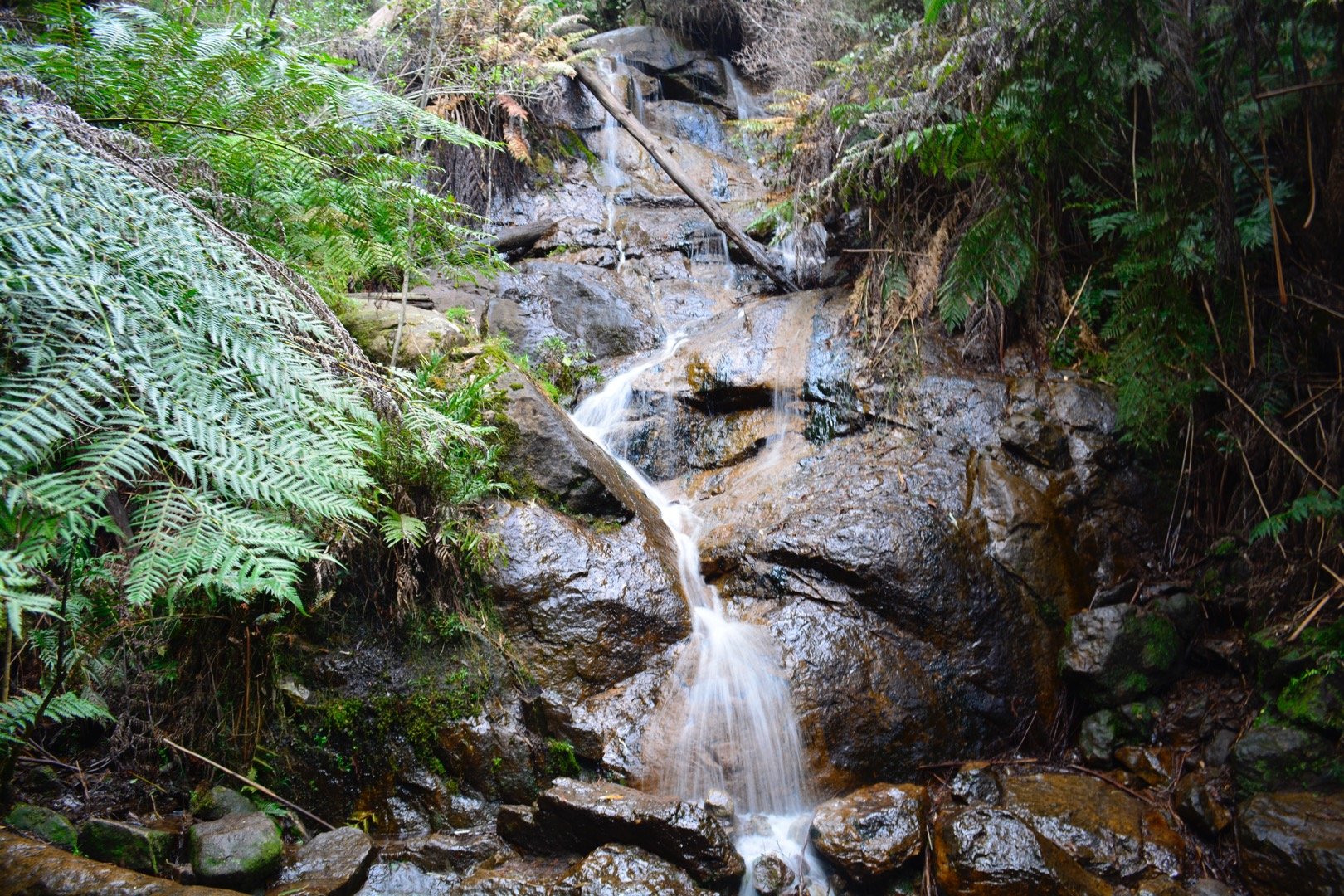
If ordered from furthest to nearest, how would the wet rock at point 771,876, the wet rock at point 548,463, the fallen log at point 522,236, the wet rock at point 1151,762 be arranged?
the fallen log at point 522,236 → the wet rock at point 548,463 → the wet rock at point 1151,762 → the wet rock at point 771,876

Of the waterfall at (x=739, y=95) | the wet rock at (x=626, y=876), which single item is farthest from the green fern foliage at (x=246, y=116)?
the waterfall at (x=739, y=95)

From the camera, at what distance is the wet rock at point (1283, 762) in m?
2.99

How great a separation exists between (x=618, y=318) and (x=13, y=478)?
6381mm

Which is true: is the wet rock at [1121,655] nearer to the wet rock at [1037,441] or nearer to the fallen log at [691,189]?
the wet rock at [1037,441]

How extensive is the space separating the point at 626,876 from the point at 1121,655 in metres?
2.90

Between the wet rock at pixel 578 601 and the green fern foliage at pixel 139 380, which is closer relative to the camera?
the green fern foliage at pixel 139 380

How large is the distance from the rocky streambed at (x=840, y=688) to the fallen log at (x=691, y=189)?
68.0 inches

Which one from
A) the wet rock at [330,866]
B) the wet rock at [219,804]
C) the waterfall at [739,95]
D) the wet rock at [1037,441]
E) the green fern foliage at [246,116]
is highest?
the waterfall at [739,95]

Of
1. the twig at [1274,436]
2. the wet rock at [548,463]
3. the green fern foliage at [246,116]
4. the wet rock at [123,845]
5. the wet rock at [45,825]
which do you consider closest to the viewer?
the green fern foliage at [246,116]

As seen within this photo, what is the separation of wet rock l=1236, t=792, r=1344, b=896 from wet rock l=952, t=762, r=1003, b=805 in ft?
3.10

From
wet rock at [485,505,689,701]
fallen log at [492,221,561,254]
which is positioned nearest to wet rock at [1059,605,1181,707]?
wet rock at [485,505,689,701]

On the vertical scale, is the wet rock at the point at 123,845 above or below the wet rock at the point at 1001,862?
above

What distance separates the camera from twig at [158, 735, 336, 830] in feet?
10.1

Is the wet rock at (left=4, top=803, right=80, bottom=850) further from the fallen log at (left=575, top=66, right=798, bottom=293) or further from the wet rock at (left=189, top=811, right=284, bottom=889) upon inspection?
the fallen log at (left=575, top=66, right=798, bottom=293)
